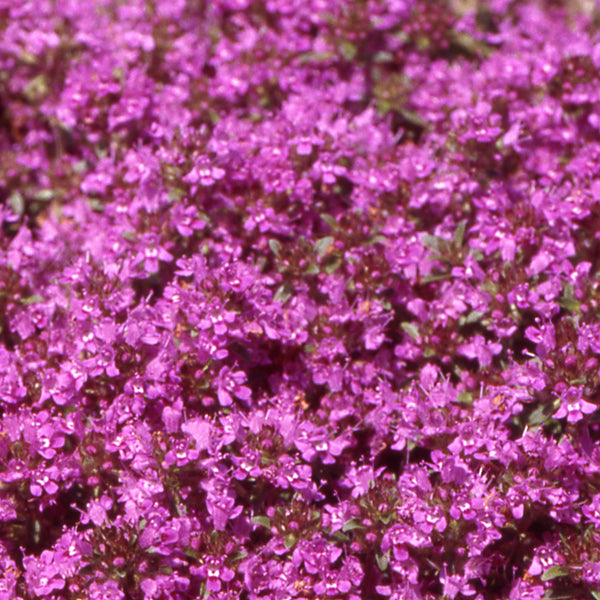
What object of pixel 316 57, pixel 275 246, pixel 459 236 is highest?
pixel 316 57

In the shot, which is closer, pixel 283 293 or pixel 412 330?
pixel 412 330

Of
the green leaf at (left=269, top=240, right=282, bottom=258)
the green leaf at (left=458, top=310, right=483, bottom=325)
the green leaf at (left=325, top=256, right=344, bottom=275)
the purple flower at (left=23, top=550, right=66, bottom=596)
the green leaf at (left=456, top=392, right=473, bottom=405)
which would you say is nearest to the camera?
the purple flower at (left=23, top=550, right=66, bottom=596)

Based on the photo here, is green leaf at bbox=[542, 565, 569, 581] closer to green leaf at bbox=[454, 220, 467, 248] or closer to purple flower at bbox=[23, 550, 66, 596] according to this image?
green leaf at bbox=[454, 220, 467, 248]

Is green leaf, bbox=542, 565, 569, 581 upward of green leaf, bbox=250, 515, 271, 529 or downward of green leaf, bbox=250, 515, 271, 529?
upward

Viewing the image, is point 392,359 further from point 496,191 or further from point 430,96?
point 430,96

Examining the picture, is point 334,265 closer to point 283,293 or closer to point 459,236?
point 283,293

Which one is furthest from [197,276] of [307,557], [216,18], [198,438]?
[216,18]

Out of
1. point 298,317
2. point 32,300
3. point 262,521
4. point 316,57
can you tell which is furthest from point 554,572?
point 316,57

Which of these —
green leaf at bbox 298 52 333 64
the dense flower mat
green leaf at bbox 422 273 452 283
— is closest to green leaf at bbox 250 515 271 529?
the dense flower mat
